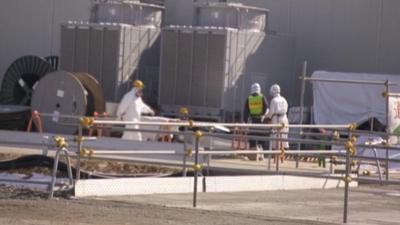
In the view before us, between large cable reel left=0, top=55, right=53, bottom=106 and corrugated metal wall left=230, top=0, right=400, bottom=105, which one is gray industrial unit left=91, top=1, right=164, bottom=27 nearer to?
large cable reel left=0, top=55, right=53, bottom=106

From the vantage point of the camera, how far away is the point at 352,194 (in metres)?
19.6

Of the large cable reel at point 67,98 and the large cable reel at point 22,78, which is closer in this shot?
the large cable reel at point 67,98

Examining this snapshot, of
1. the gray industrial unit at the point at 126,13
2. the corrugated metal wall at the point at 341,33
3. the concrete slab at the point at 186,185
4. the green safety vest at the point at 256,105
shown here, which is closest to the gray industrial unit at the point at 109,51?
the gray industrial unit at the point at 126,13

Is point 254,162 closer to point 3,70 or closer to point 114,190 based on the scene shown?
point 114,190

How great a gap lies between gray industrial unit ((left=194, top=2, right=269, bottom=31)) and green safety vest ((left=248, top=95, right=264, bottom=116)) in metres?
4.81

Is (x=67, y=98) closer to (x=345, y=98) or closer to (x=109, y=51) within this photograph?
(x=109, y=51)

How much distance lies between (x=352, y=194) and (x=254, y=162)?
479 cm

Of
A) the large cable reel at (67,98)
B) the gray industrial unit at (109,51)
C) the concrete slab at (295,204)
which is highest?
the gray industrial unit at (109,51)

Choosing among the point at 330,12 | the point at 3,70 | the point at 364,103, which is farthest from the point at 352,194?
the point at 3,70

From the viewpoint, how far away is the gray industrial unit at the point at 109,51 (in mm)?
31000

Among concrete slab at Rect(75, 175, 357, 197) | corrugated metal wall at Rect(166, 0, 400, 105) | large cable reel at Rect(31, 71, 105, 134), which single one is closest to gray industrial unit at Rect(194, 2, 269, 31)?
corrugated metal wall at Rect(166, 0, 400, 105)

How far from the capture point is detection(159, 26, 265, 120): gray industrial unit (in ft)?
98.2

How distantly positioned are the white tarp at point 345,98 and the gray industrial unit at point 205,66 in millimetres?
2270

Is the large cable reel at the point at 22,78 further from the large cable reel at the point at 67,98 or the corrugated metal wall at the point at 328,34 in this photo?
the large cable reel at the point at 67,98
